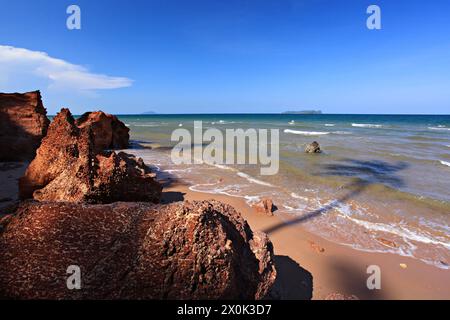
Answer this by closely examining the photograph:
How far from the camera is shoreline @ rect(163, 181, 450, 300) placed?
3.83 metres

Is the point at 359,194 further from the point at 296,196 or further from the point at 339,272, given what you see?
the point at 339,272

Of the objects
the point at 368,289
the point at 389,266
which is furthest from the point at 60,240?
the point at 389,266

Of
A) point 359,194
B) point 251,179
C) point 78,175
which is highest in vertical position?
point 78,175

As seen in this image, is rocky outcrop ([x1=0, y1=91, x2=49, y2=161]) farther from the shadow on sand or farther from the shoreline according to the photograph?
the shadow on sand

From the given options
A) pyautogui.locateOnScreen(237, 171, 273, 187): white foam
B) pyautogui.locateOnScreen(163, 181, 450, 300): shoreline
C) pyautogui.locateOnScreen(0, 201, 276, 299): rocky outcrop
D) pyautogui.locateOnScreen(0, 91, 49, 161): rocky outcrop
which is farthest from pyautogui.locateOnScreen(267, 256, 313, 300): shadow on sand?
pyautogui.locateOnScreen(0, 91, 49, 161): rocky outcrop

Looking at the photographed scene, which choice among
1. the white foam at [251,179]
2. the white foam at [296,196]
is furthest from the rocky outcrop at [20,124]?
the white foam at [296,196]

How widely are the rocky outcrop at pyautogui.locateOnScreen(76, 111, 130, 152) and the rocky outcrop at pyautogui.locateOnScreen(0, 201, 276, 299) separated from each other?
13450 millimetres

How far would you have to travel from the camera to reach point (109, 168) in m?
4.36

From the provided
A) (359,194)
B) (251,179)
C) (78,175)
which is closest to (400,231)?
(359,194)

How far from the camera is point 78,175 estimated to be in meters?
4.16

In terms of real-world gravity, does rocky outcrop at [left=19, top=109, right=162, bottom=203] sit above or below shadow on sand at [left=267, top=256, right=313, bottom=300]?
above

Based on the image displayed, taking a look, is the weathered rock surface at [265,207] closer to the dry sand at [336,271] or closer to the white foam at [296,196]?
the dry sand at [336,271]

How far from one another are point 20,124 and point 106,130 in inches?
234

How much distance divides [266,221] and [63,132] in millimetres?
4617
